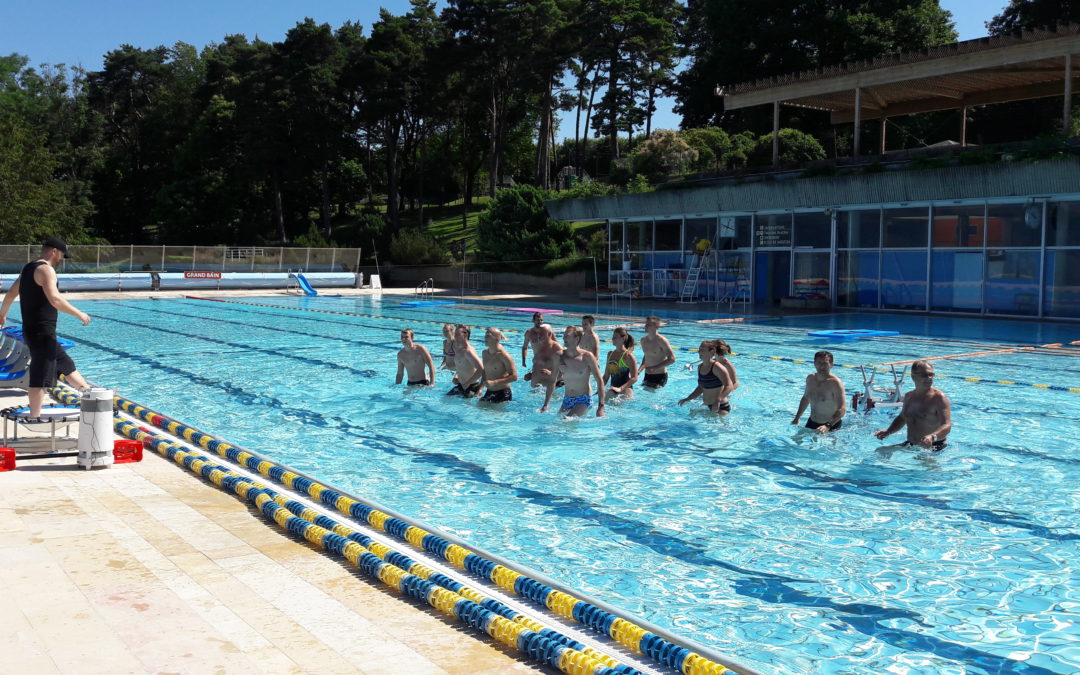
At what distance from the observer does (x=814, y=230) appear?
27797 millimetres

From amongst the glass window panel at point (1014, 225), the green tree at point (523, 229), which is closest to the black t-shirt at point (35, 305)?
the glass window panel at point (1014, 225)

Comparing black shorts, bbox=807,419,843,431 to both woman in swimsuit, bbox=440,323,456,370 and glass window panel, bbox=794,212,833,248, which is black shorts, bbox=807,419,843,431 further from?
glass window panel, bbox=794,212,833,248

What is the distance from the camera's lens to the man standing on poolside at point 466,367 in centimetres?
1125

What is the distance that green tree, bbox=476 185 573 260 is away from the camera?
41031 mm

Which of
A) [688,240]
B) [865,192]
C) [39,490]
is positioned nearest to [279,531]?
[39,490]

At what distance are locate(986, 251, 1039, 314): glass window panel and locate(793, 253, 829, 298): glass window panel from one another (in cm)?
481

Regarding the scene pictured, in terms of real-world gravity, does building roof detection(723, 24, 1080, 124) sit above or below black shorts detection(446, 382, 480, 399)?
above

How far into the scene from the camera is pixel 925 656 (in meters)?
4.34

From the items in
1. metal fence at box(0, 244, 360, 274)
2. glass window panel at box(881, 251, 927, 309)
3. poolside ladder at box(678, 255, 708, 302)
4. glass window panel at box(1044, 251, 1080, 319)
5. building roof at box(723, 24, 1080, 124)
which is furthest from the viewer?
metal fence at box(0, 244, 360, 274)

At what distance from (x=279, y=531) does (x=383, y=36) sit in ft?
166

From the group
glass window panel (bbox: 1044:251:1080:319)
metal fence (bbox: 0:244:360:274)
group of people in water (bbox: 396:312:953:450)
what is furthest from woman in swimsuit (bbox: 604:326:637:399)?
metal fence (bbox: 0:244:360:274)

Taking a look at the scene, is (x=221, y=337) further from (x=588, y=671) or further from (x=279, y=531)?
(x=588, y=671)

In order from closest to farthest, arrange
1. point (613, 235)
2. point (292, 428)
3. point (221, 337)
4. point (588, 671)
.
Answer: point (588, 671) → point (292, 428) → point (221, 337) → point (613, 235)

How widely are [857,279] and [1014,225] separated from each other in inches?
182
